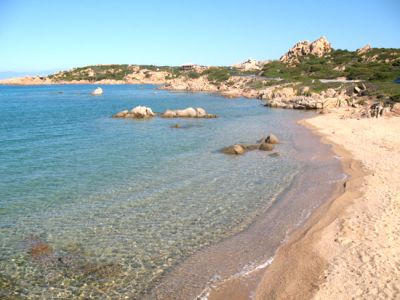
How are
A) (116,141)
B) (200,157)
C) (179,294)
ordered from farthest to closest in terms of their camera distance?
(116,141), (200,157), (179,294)

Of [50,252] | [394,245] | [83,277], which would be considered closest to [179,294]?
[83,277]

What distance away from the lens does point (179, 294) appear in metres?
9.74

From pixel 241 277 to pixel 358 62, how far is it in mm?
109660

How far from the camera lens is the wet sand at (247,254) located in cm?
992

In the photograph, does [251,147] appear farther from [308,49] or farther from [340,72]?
[308,49]

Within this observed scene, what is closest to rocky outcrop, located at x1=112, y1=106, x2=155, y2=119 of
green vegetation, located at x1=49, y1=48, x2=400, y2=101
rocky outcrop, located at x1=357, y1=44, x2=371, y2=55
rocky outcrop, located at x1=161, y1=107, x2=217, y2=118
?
rocky outcrop, located at x1=161, y1=107, x2=217, y2=118

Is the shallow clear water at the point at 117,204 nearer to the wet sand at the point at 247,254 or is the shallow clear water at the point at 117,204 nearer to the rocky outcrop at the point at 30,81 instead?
the wet sand at the point at 247,254

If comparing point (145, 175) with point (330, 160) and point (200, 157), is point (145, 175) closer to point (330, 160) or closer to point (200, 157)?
point (200, 157)

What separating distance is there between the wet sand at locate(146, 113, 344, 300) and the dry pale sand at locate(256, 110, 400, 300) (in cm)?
46

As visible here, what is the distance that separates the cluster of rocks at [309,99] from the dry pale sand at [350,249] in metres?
35.8

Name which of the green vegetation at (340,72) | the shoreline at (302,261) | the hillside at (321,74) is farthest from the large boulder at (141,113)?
the shoreline at (302,261)

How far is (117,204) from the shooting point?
639 inches

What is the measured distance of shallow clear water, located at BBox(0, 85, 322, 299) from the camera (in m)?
10.9

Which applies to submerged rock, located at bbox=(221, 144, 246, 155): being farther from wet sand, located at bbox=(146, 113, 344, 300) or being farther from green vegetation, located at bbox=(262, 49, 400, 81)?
green vegetation, located at bbox=(262, 49, 400, 81)
